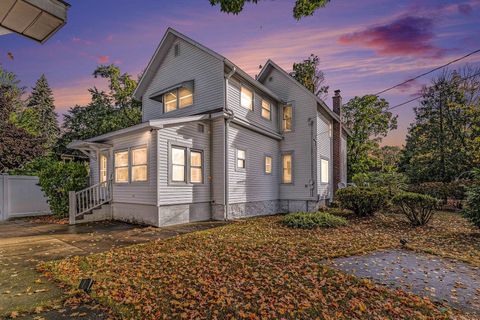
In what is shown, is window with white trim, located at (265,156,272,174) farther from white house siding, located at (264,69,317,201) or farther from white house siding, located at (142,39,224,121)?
white house siding, located at (142,39,224,121)

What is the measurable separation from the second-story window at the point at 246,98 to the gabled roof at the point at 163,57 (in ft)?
1.64

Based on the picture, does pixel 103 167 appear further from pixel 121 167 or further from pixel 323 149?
pixel 323 149

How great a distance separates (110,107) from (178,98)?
560 inches

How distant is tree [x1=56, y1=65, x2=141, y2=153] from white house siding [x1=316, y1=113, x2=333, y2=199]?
16265 millimetres

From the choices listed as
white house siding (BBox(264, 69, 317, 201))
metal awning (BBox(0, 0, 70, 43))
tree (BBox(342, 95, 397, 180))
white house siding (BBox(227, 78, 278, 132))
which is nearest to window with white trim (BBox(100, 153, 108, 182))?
white house siding (BBox(227, 78, 278, 132))

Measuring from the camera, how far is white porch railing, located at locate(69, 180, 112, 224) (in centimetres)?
1060

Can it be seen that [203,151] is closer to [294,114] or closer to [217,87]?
[217,87]

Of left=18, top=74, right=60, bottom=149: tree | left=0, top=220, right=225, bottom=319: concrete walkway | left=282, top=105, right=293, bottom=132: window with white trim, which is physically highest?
left=18, top=74, right=60, bottom=149: tree

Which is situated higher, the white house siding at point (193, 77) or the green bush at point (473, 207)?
the white house siding at point (193, 77)

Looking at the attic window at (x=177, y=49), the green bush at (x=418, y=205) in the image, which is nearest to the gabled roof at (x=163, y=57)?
the attic window at (x=177, y=49)

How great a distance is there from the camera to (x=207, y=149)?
11.8m

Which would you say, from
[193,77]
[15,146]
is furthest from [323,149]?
[15,146]

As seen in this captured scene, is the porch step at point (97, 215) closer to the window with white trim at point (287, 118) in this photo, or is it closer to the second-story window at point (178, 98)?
the second-story window at point (178, 98)

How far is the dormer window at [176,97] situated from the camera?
43.4 feet
